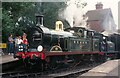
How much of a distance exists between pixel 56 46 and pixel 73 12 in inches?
498

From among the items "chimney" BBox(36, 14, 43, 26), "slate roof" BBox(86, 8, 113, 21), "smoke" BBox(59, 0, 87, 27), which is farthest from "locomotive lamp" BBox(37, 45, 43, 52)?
"slate roof" BBox(86, 8, 113, 21)

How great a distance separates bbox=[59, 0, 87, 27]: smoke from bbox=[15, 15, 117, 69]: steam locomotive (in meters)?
7.55

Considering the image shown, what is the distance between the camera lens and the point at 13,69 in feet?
50.6

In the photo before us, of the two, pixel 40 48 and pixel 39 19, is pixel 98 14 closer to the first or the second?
pixel 39 19

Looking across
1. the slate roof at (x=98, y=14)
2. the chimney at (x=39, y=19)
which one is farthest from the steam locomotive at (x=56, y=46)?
the slate roof at (x=98, y=14)

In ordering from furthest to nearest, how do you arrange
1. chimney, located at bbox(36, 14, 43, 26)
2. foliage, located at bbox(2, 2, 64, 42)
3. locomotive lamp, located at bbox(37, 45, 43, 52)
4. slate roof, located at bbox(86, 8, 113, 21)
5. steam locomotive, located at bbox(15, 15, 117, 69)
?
slate roof, located at bbox(86, 8, 113, 21)
foliage, located at bbox(2, 2, 64, 42)
chimney, located at bbox(36, 14, 43, 26)
steam locomotive, located at bbox(15, 15, 117, 69)
locomotive lamp, located at bbox(37, 45, 43, 52)

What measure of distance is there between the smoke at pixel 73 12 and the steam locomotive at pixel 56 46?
24.8ft

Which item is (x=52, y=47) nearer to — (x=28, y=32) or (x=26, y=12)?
(x=28, y=32)

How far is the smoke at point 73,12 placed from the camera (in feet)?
85.0

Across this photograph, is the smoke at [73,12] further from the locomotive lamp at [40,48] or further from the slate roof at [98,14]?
the slate roof at [98,14]

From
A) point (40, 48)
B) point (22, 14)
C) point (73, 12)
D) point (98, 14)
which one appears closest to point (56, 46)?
point (40, 48)

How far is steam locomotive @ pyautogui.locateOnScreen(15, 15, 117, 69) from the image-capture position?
45.3 feet

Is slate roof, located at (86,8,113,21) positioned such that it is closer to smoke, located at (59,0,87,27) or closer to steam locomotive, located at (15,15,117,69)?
smoke, located at (59,0,87,27)

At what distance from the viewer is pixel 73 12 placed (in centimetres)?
2688
